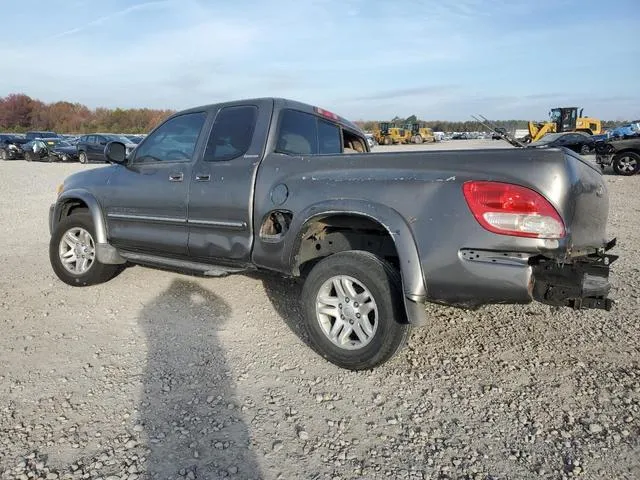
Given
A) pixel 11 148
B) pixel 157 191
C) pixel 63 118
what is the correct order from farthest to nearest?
pixel 63 118
pixel 11 148
pixel 157 191

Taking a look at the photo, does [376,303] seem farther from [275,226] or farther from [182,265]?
[182,265]

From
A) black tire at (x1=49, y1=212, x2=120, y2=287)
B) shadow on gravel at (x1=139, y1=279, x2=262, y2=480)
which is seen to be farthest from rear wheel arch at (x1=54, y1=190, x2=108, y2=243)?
shadow on gravel at (x1=139, y1=279, x2=262, y2=480)

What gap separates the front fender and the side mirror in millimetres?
502

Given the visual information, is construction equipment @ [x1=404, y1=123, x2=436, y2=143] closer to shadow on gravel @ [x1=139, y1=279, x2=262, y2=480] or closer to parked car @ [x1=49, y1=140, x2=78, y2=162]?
parked car @ [x1=49, y1=140, x2=78, y2=162]

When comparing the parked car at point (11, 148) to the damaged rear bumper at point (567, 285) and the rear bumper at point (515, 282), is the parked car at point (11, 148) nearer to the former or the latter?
the rear bumper at point (515, 282)

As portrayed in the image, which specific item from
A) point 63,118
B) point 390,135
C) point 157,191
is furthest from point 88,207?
point 63,118

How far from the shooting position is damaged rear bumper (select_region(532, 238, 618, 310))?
2.90m

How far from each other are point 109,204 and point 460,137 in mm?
81832

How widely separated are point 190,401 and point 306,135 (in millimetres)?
2531

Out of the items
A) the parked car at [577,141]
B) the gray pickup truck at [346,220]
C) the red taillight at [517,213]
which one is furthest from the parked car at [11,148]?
the red taillight at [517,213]

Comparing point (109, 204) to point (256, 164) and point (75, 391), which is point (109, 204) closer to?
point (256, 164)

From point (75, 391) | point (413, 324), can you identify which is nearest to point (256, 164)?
point (413, 324)

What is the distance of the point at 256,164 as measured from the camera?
3947 mm

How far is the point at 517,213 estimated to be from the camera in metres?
2.80
